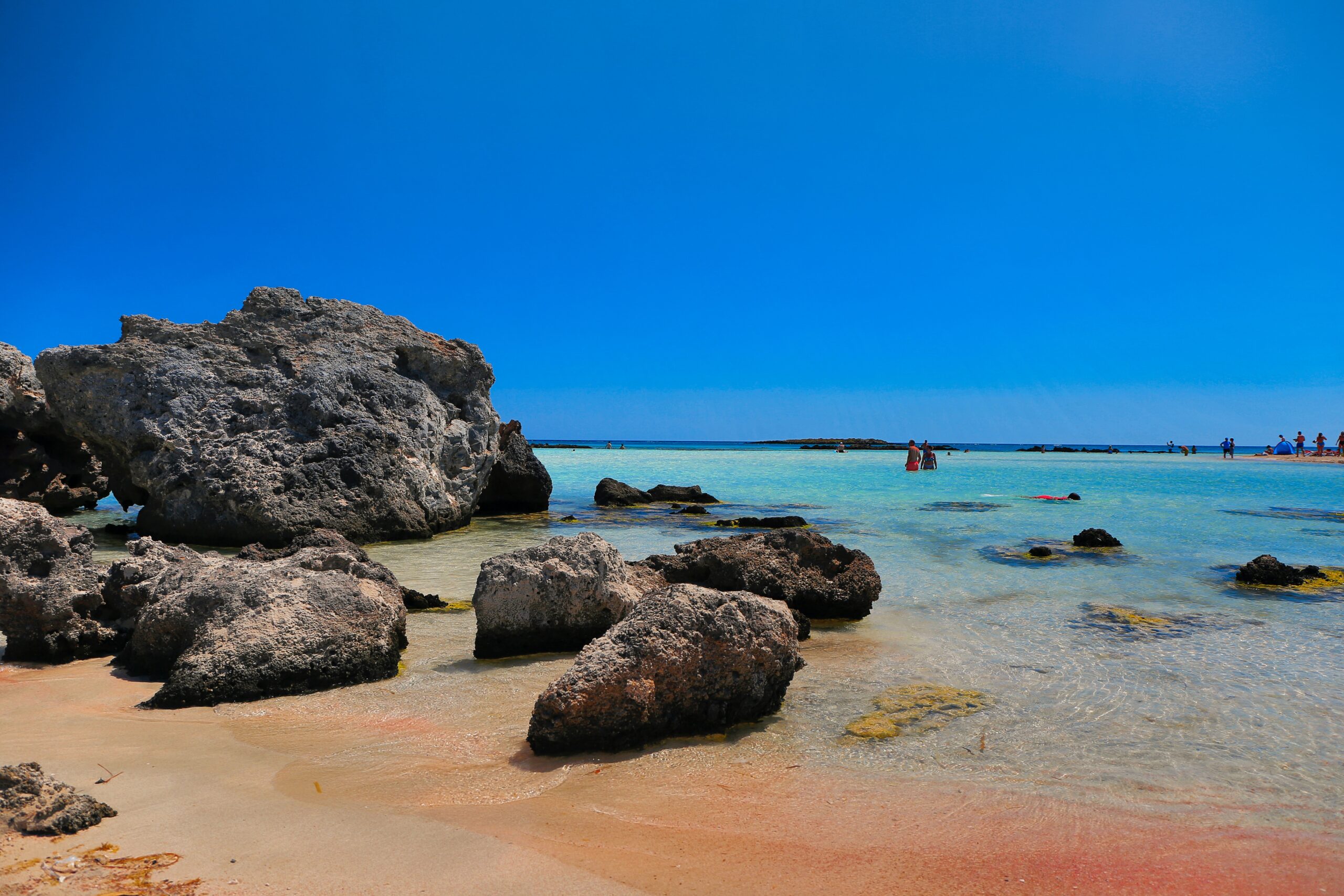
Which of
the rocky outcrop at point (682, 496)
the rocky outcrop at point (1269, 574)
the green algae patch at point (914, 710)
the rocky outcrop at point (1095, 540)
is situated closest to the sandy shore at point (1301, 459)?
the rocky outcrop at point (682, 496)

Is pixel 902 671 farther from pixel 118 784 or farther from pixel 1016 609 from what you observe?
pixel 118 784

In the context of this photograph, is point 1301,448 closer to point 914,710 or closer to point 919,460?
point 919,460

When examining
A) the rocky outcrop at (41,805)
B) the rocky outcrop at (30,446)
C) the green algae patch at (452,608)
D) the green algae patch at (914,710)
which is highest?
the rocky outcrop at (30,446)

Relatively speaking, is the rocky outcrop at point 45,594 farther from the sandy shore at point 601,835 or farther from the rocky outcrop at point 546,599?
the rocky outcrop at point 546,599

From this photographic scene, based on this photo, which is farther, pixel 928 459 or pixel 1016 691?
pixel 928 459

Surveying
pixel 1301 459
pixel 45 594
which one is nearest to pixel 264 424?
pixel 45 594

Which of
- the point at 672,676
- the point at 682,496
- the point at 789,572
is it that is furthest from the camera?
the point at 682,496

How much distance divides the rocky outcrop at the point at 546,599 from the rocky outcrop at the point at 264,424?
255 inches

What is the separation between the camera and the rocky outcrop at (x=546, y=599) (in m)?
5.55

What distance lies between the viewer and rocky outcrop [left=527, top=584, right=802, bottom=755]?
147 inches

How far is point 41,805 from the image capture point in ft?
8.82

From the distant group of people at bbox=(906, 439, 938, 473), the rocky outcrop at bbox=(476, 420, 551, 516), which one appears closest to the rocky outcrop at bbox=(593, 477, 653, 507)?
the rocky outcrop at bbox=(476, 420, 551, 516)

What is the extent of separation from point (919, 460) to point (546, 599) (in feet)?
123

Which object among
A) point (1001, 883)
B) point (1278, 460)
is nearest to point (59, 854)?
point (1001, 883)
